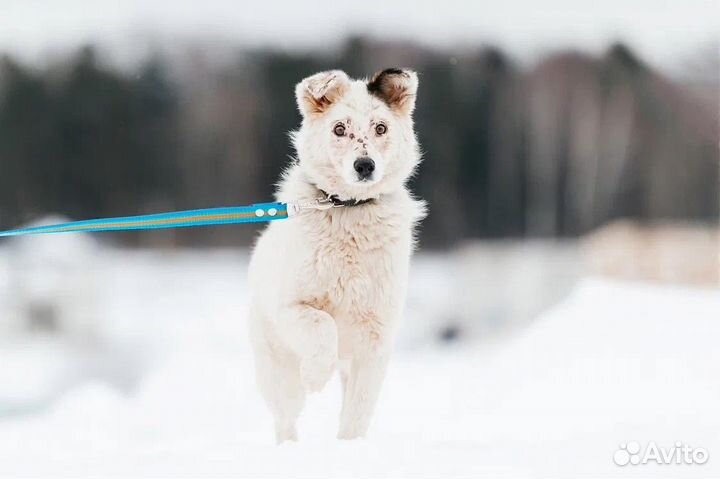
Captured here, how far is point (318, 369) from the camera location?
2.70 m

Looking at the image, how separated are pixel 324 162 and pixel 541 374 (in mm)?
3031

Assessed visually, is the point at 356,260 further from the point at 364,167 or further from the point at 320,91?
the point at 320,91

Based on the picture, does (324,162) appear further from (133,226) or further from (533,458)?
(533,458)

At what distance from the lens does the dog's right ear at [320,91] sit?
9.26 ft

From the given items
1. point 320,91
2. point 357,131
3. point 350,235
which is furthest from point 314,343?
point 320,91

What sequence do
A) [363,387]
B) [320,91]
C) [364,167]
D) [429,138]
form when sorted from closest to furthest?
[364,167] → [320,91] → [363,387] → [429,138]

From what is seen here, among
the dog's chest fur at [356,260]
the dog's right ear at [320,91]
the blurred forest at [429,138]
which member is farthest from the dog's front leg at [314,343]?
the blurred forest at [429,138]

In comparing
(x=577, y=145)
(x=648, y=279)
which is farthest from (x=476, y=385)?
(x=577, y=145)

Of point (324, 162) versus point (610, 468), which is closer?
point (610, 468)

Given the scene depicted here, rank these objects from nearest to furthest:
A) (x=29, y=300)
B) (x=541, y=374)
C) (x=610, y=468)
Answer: (x=610, y=468), (x=541, y=374), (x=29, y=300)

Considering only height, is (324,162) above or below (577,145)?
above

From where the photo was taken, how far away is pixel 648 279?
20.2 ft

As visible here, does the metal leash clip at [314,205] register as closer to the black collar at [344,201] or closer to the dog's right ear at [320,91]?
the black collar at [344,201]

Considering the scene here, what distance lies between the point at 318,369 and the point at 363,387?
0.95ft
